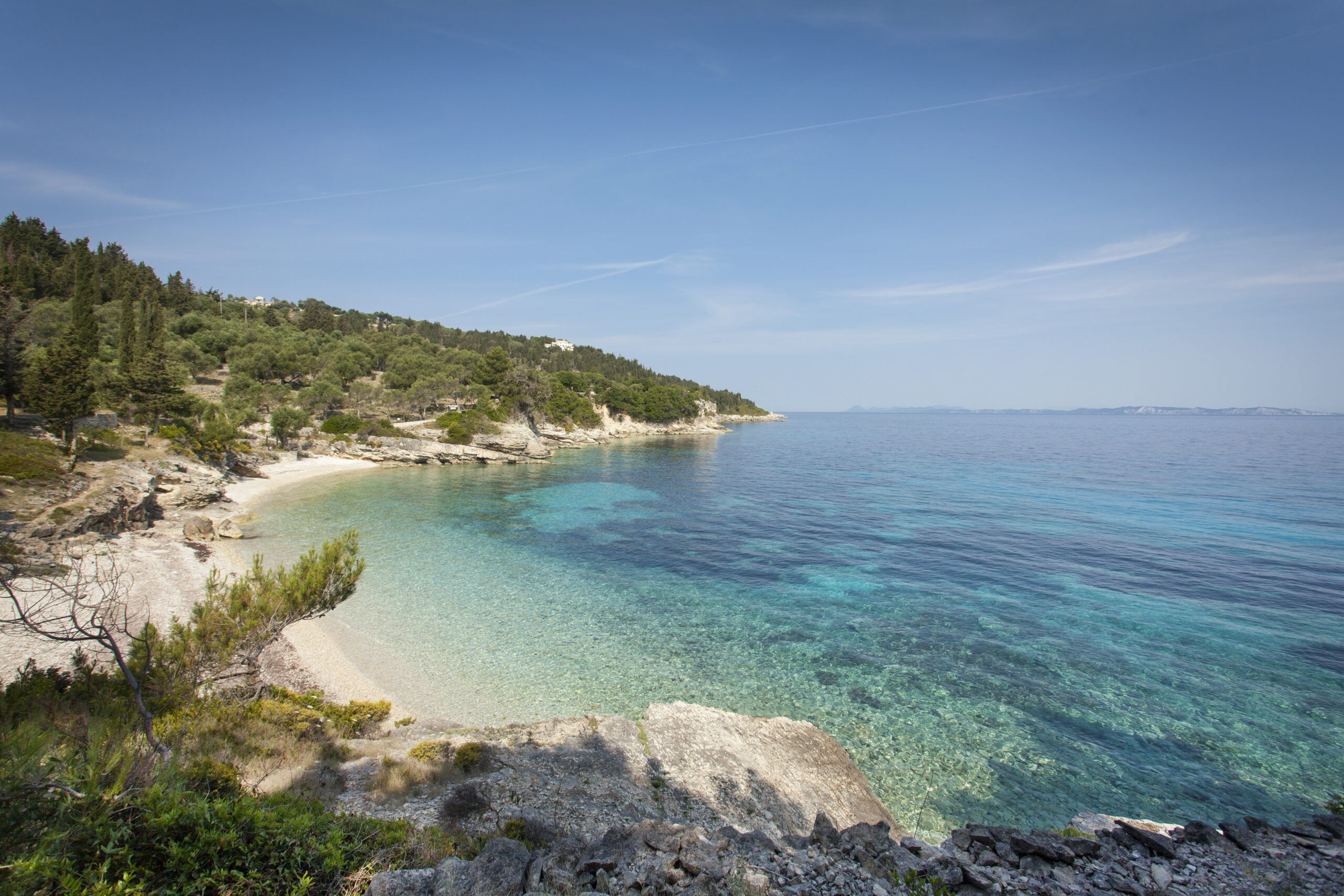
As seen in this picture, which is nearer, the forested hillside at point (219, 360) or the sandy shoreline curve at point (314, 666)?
the sandy shoreline curve at point (314, 666)

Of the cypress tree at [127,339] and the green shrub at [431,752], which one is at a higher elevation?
the cypress tree at [127,339]

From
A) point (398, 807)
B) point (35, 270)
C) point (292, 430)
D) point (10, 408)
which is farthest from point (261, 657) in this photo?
point (35, 270)

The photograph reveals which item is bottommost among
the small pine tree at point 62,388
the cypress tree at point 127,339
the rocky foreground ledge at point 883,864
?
the rocky foreground ledge at point 883,864

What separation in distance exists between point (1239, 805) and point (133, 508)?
4284 centimetres

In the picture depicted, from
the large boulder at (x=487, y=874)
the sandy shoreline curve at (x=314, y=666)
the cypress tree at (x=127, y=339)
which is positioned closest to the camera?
the large boulder at (x=487, y=874)

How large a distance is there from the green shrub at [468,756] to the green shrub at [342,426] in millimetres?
68304

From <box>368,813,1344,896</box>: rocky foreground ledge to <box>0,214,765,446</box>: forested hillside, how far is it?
43.4m

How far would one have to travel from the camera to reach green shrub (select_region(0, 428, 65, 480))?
24.0 meters

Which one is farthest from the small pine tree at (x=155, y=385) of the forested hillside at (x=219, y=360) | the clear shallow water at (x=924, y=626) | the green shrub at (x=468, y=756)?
the green shrub at (x=468, y=756)

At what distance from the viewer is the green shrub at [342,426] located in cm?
6869

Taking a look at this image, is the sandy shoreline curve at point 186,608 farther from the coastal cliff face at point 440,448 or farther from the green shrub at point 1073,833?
the coastal cliff face at point 440,448

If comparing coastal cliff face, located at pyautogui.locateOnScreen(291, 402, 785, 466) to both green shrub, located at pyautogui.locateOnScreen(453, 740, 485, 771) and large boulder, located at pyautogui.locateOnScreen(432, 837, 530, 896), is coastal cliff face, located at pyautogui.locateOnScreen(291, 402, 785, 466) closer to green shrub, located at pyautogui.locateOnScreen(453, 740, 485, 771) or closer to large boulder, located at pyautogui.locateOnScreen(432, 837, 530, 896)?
green shrub, located at pyautogui.locateOnScreen(453, 740, 485, 771)

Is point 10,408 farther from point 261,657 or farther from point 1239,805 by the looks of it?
point 1239,805

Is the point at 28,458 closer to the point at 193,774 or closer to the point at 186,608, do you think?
the point at 186,608
